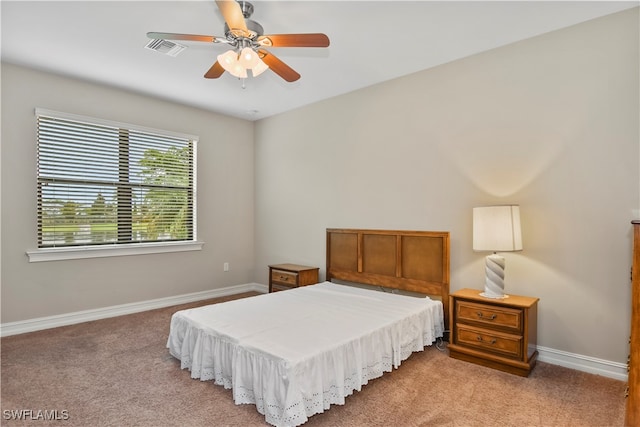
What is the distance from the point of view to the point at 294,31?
2889 millimetres

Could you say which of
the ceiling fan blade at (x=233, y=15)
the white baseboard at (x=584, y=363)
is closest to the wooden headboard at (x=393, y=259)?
the white baseboard at (x=584, y=363)

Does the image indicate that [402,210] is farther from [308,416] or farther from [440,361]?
[308,416]

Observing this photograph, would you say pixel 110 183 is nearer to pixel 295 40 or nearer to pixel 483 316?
pixel 295 40

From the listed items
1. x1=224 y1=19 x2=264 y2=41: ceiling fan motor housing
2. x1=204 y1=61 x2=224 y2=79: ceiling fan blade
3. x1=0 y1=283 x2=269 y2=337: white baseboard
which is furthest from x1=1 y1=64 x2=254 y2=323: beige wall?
x1=224 y1=19 x2=264 y2=41: ceiling fan motor housing

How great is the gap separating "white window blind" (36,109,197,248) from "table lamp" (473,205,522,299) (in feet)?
12.2

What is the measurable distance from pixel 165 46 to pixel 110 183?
188 centimetres

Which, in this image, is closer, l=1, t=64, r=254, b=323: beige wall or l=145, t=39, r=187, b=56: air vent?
l=145, t=39, r=187, b=56: air vent

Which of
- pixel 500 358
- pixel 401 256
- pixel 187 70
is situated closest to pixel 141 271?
pixel 187 70

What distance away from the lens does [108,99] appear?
4.17 metres

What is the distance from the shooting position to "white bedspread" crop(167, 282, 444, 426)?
2.02m

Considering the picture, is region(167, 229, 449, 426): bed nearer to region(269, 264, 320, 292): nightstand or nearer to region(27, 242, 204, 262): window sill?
region(269, 264, 320, 292): nightstand

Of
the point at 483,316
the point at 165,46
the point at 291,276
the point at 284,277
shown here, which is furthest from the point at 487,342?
the point at 165,46

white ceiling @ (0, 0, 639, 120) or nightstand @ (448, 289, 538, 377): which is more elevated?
white ceiling @ (0, 0, 639, 120)

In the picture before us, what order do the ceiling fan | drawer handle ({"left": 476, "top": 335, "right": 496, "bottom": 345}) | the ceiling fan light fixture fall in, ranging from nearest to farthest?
1. the ceiling fan
2. the ceiling fan light fixture
3. drawer handle ({"left": 476, "top": 335, "right": 496, "bottom": 345})
